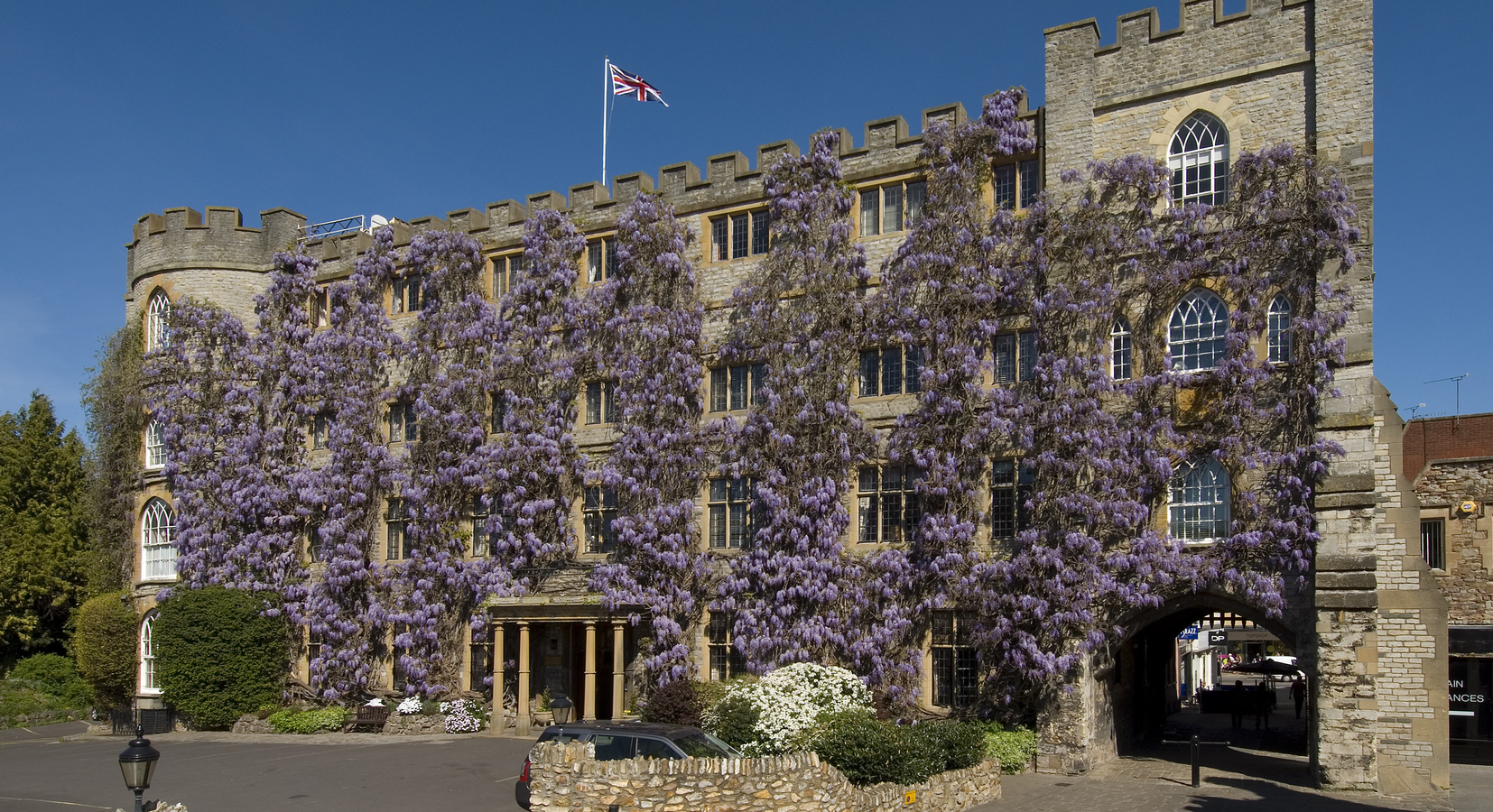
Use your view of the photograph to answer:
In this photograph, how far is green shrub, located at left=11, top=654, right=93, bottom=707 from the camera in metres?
36.0

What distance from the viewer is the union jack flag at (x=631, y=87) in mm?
29188

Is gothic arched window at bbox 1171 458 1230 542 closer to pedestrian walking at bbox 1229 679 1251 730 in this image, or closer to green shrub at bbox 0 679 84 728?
pedestrian walking at bbox 1229 679 1251 730

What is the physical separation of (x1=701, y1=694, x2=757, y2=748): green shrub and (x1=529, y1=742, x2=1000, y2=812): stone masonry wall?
3.10 meters

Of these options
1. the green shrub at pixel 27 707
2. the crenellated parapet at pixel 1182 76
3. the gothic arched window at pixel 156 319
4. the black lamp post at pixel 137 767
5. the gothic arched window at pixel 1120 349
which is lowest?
the green shrub at pixel 27 707

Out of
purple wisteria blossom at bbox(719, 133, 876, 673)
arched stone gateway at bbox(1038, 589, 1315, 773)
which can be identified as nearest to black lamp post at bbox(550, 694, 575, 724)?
purple wisteria blossom at bbox(719, 133, 876, 673)

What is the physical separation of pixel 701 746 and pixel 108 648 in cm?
2350

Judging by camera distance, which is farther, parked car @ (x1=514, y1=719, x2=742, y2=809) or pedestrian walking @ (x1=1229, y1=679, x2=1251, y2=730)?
pedestrian walking @ (x1=1229, y1=679, x2=1251, y2=730)

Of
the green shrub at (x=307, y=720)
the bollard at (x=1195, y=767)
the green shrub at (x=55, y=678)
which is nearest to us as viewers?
the bollard at (x=1195, y=767)

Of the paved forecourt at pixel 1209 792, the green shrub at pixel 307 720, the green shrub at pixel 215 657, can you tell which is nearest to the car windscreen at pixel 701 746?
the paved forecourt at pixel 1209 792

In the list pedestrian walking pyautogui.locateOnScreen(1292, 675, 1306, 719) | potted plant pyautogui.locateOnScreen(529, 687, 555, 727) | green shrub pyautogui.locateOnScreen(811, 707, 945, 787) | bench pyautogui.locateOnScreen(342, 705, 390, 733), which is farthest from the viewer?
pedestrian walking pyautogui.locateOnScreen(1292, 675, 1306, 719)

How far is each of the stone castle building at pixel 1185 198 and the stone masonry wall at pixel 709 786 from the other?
740 centimetres

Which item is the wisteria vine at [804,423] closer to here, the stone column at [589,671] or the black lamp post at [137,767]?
the stone column at [589,671]

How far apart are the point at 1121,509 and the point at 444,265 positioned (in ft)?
60.7

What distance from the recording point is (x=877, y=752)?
17062mm
